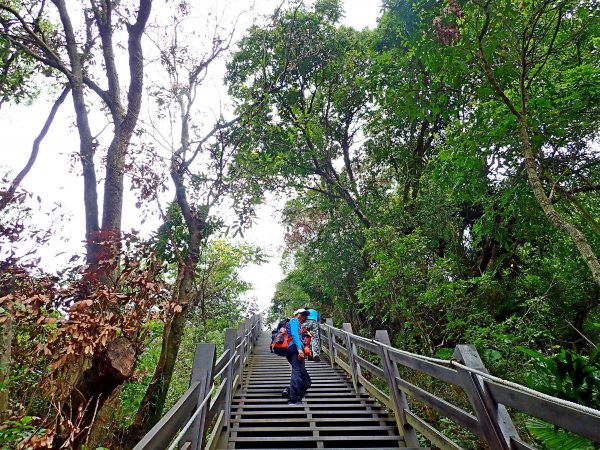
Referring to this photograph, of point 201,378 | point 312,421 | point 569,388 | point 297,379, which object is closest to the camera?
point 569,388

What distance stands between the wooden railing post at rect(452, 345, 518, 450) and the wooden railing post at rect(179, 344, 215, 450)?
196cm

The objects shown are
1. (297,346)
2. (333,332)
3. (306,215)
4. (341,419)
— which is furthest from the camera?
(306,215)

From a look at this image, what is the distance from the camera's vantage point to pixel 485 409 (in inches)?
83.3

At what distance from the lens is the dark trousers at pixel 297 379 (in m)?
5.05

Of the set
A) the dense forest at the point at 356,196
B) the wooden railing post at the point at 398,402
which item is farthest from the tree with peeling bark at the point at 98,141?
the wooden railing post at the point at 398,402

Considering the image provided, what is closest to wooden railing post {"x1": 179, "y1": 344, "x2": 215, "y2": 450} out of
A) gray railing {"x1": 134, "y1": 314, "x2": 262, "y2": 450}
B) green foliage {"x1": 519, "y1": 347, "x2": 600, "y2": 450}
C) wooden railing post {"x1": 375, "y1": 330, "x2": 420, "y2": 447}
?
gray railing {"x1": 134, "y1": 314, "x2": 262, "y2": 450}

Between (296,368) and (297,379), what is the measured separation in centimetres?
16

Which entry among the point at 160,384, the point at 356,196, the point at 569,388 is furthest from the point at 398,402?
the point at 356,196

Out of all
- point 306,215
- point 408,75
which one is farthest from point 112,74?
point 306,215

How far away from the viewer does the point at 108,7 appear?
644 cm

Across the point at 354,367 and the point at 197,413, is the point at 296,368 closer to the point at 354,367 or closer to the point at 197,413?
the point at 354,367

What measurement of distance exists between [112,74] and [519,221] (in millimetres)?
7822

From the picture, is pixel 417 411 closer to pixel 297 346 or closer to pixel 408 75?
pixel 297 346

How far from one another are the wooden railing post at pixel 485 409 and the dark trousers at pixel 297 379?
3237 millimetres
